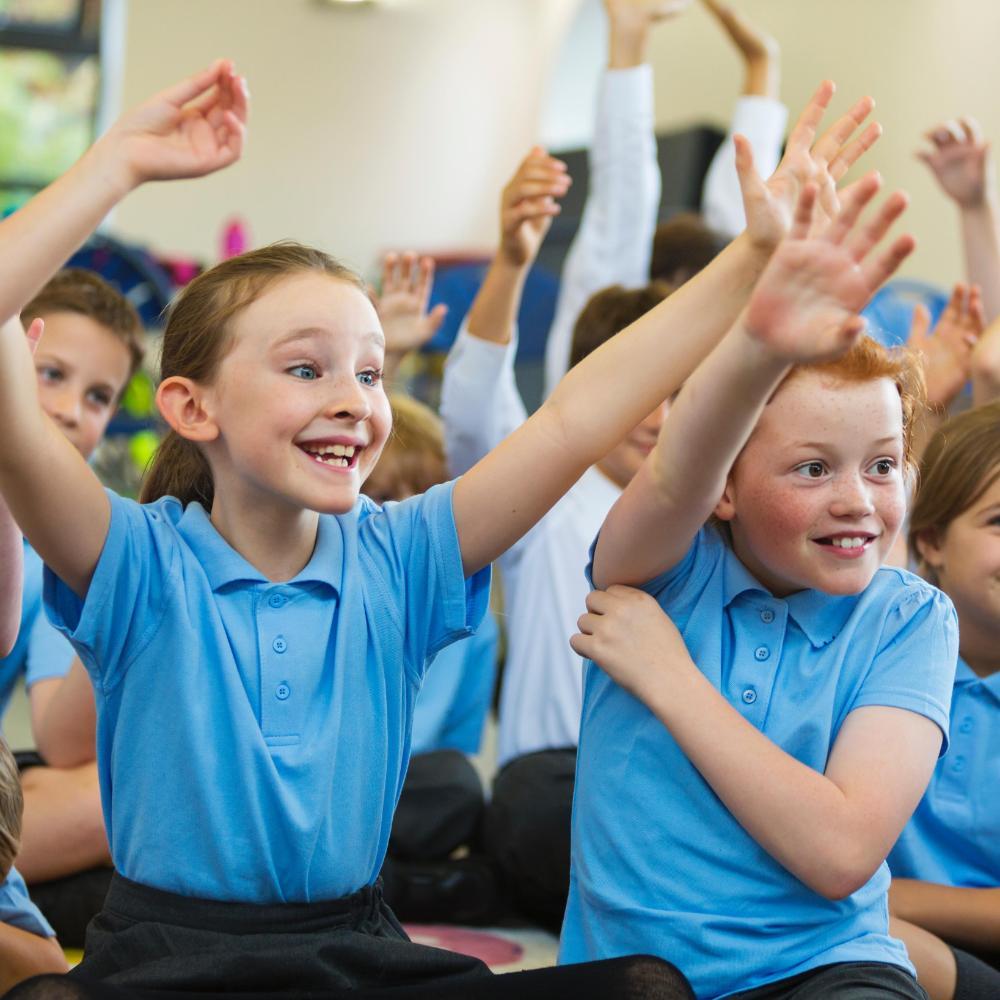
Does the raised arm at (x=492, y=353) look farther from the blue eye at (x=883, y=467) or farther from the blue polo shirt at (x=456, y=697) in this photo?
the blue eye at (x=883, y=467)

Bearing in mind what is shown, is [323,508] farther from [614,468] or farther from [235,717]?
[614,468]

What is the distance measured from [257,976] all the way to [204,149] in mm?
545

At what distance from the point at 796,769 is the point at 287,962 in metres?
0.38

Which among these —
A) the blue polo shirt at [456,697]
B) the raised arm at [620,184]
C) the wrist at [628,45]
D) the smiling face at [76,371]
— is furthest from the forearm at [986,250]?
the smiling face at [76,371]

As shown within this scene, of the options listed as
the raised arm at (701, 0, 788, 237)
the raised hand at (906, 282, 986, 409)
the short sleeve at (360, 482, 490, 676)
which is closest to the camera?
the short sleeve at (360, 482, 490, 676)

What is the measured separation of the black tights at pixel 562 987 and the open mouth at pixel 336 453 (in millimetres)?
369

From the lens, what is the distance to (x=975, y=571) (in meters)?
1.36

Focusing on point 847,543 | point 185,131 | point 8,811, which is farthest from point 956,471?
point 8,811

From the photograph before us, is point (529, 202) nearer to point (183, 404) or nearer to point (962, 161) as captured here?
point (183, 404)

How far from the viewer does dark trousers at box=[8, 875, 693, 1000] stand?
2.90 ft

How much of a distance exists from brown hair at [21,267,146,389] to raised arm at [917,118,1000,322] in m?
1.12

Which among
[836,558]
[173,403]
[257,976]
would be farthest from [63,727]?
[836,558]

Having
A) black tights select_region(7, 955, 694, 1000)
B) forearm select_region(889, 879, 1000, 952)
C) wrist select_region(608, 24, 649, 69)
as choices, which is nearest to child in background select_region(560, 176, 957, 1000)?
black tights select_region(7, 955, 694, 1000)

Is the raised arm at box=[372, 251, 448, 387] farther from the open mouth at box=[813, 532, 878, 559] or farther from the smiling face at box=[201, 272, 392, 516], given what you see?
the open mouth at box=[813, 532, 878, 559]
